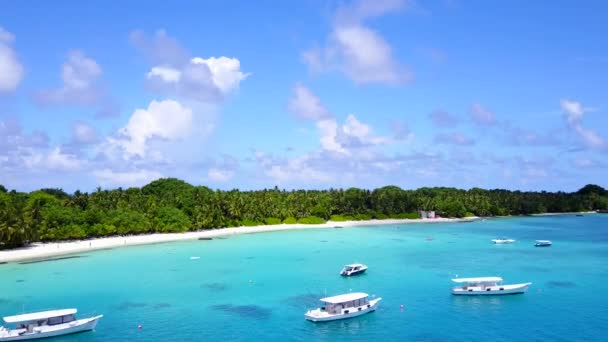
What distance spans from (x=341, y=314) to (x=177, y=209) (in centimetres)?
8369

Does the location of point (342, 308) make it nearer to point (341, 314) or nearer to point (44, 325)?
point (341, 314)

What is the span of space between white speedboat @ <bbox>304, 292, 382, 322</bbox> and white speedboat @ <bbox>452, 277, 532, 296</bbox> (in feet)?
38.7

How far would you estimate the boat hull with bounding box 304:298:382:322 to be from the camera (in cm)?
4734

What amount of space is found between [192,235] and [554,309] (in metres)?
84.5

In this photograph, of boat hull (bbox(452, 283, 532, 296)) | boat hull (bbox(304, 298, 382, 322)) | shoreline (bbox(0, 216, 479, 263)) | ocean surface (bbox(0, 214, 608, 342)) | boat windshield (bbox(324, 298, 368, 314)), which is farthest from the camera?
shoreline (bbox(0, 216, 479, 263))

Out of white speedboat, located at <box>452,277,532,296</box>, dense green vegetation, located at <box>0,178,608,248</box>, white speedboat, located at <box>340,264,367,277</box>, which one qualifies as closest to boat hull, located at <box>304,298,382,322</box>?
white speedboat, located at <box>452,277,532,296</box>

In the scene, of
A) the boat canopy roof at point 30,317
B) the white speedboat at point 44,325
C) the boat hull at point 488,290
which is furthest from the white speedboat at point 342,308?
the boat canopy roof at point 30,317

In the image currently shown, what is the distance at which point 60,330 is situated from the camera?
44938 mm

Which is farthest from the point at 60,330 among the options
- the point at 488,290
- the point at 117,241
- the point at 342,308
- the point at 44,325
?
the point at 117,241

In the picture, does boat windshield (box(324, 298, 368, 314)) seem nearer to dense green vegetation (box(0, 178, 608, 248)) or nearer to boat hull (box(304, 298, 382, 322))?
boat hull (box(304, 298, 382, 322))

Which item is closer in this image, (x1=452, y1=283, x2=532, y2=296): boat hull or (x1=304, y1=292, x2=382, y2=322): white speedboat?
(x1=304, y1=292, x2=382, y2=322): white speedboat

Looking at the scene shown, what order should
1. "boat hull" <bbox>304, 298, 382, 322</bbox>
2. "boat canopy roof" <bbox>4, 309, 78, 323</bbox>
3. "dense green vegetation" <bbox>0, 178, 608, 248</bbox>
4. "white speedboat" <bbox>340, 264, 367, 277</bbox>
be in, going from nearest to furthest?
1. "boat canopy roof" <bbox>4, 309, 78, 323</bbox>
2. "boat hull" <bbox>304, 298, 382, 322</bbox>
3. "white speedboat" <bbox>340, 264, 367, 277</bbox>
4. "dense green vegetation" <bbox>0, 178, 608, 248</bbox>

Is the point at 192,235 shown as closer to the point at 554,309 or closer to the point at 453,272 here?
the point at 453,272

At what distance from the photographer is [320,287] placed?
6234 centimetres
